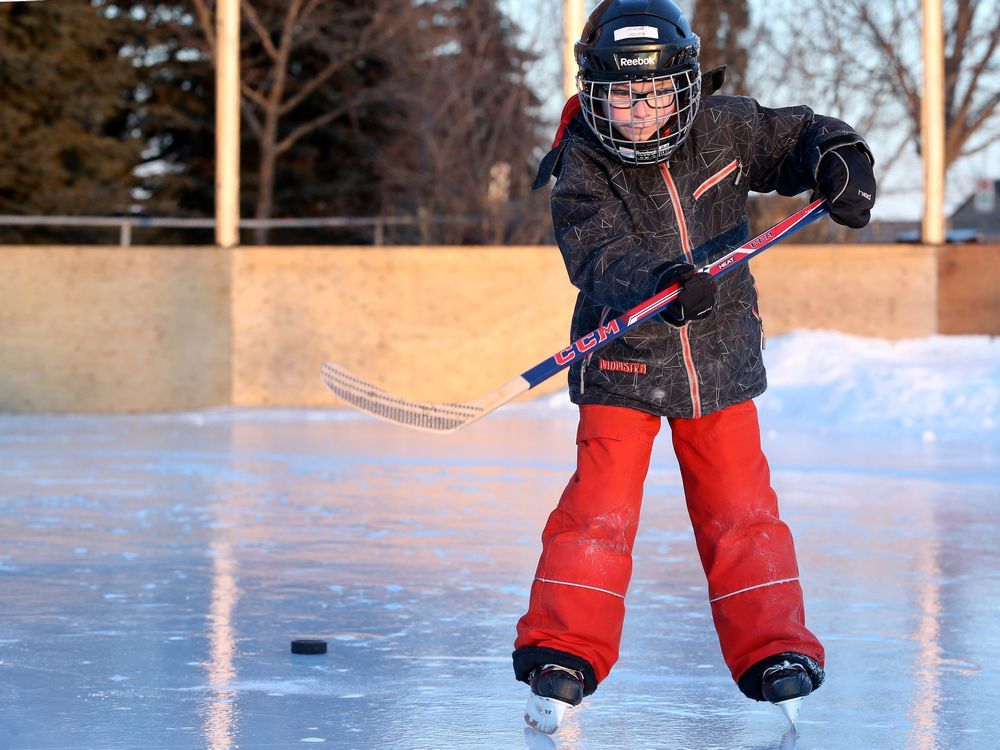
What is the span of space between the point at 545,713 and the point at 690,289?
0.79 meters

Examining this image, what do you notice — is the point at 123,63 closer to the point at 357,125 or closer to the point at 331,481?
the point at 357,125

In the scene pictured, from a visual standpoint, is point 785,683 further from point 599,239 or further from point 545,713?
point 599,239

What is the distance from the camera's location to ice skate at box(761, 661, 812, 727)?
2.79m

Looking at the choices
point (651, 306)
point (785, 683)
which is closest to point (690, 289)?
point (651, 306)

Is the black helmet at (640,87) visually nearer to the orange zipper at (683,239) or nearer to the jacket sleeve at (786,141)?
the orange zipper at (683,239)

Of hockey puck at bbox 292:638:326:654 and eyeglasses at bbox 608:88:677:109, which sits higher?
eyeglasses at bbox 608:88:677:109

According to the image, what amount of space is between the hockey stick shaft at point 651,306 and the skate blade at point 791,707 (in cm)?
73

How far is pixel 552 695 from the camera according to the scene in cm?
282

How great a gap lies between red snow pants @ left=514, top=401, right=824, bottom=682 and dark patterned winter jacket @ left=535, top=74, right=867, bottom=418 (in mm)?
64

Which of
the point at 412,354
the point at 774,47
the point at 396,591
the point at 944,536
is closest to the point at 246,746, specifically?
the point at 396,591

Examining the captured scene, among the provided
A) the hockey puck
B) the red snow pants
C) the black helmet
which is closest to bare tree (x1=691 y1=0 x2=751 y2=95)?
the hockey puck

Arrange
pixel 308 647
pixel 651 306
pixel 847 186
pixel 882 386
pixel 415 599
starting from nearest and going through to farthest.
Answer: pixel 651 306
pixel 847 186
pixel 308 647
pixel 415 599
pixel 882 386

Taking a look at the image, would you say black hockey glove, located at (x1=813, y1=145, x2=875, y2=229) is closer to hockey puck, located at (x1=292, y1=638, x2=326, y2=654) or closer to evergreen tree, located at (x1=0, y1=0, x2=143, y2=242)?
hockey puck, located at (x1=292, y1=638, x2=326, y2=654)

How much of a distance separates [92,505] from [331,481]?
1.14 metres
